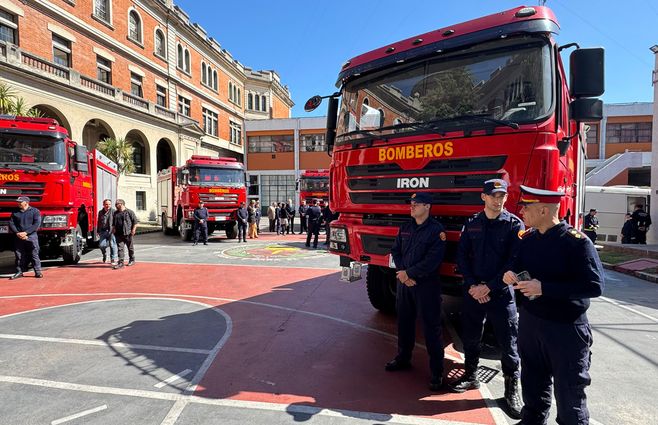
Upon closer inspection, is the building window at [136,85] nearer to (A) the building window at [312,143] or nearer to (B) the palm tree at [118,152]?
(B) the palm tree at [118,152]

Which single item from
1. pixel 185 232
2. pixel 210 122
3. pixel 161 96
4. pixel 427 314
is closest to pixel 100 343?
pixel 427 314

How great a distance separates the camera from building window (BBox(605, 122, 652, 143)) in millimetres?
34344

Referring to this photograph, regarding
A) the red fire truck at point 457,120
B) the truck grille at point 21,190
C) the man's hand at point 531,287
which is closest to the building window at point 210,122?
the truck grille at point 21,190

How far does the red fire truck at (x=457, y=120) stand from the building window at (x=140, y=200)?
26484 mm

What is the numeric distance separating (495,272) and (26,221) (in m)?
9.11

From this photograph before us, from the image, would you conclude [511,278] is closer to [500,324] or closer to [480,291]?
[480,291]

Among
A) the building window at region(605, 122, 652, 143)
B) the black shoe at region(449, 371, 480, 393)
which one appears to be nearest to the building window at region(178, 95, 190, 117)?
the black shoe at region(449, 371, 480, 393)

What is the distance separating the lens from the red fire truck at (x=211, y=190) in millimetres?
15438

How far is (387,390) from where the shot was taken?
11.2ft

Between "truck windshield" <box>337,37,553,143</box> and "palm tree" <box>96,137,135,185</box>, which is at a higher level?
"palm tree" <box>96,137,135,185</box>

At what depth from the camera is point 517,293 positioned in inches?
135

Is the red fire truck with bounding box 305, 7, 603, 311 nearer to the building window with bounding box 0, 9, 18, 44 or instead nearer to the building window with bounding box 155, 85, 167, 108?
the building window with bounding box 0, 9, 18, 44

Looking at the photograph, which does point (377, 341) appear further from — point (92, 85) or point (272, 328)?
point (92, 85)

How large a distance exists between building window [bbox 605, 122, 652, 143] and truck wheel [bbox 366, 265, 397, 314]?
39.1 meters
